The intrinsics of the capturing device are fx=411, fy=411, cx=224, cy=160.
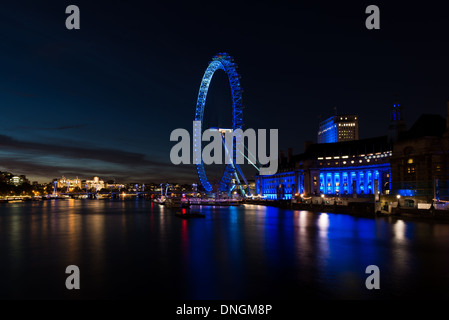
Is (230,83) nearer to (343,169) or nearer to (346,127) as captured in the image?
(343,169)

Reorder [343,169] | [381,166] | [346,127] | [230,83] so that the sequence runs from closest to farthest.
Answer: [230,83] < [381,166] < [343,169] < [346,127]

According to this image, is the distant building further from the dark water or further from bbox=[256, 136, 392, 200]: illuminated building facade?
the dark water

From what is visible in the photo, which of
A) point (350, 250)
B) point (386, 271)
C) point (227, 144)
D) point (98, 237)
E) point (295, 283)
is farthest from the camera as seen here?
point (227, 144)

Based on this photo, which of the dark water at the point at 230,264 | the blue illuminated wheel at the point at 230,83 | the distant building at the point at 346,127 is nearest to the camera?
the dark water at the point at 230,264

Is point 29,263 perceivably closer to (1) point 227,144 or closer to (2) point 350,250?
(2) point 350,250

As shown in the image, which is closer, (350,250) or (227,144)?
(350,250)

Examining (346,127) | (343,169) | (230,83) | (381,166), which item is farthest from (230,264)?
(346,127)

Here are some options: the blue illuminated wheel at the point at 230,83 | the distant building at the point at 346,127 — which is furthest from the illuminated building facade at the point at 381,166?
the distant building at the point at 346,127

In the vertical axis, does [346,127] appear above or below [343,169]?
above

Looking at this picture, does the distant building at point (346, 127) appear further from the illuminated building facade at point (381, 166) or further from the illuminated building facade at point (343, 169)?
the illuminated building facade at point (343, 169)

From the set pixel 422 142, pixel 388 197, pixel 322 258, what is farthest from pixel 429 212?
pixel 322 258

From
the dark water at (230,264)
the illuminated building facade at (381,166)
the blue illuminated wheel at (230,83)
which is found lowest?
the dark water at (230,264)
